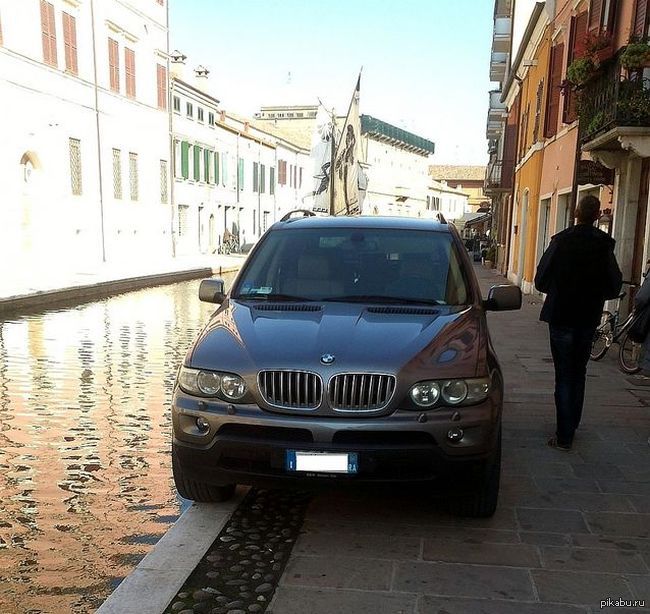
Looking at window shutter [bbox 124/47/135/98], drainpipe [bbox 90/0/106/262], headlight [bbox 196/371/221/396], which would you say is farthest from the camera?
window shutter [bbox 124/47/135/98]

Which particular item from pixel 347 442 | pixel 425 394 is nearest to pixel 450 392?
pixel 425 394

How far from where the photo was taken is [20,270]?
20.7 metres

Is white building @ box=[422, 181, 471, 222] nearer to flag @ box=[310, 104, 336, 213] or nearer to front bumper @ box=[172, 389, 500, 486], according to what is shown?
flag @ box=[310, 104, 336, 213]

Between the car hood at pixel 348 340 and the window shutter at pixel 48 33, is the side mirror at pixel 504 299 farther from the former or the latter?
the window shutter at pixel 48 33

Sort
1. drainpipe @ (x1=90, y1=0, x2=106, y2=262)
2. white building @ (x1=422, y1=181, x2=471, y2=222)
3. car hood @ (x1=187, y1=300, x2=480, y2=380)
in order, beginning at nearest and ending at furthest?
car hood @ (x1=187, y1=300, x2=480, y2=380)
drainpipe @ (x1=90, y1=0, x2=106, y2=262)
white building @ (x1=422, y1=181, x2=471, y2=222)

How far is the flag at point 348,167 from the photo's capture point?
17.6 metres

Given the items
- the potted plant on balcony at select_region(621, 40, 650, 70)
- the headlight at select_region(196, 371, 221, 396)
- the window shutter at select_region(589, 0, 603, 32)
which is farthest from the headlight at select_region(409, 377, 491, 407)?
the window shutter at select_region(589, 0, 603, 32)

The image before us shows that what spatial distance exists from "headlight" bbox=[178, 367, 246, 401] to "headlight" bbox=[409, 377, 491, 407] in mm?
897

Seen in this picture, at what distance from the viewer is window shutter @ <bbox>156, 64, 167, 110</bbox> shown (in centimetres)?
3150

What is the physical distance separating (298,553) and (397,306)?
1.58 m

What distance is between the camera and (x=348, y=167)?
17.7 metres

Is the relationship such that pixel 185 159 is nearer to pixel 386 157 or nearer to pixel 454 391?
pixel 454 391

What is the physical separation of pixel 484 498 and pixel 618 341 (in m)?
6.20

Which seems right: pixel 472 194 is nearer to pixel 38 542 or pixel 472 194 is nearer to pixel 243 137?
pixel 243 137
